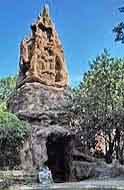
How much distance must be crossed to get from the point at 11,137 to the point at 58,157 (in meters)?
5.32

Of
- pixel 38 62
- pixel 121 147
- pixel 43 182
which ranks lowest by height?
pixel 43 182

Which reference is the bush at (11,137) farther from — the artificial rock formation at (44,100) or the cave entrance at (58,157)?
the cave entrance at (58,157)

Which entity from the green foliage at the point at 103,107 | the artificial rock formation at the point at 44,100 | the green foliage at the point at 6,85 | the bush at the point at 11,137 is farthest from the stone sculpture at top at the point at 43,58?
the green foliage at the point at 6,85

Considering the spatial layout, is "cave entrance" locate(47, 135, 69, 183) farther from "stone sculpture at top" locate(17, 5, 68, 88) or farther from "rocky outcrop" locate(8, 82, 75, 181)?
"stone sculpture at top" locate(17, 5, 68, 88)

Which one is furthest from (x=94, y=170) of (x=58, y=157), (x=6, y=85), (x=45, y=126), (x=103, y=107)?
(x=6, y=85)

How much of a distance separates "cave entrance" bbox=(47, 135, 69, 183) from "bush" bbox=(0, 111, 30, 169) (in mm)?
2515

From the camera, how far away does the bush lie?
31141mm

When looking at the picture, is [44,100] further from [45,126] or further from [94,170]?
[94,170]

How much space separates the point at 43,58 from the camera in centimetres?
3919

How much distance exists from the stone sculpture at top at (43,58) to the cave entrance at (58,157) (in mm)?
6003

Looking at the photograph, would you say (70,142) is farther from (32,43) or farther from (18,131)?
(32,43)

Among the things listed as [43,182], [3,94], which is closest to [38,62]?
[43,182]

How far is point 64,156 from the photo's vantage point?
112 ft

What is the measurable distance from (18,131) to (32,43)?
10870 mm
